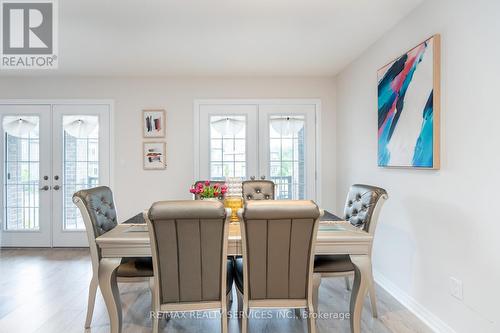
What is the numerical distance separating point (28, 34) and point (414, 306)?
4160mm

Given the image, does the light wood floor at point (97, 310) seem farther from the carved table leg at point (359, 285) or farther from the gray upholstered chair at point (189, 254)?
the gray upholstered chair at point (189, 254)

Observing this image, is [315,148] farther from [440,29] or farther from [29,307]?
[29,307]

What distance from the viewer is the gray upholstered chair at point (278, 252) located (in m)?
1.57

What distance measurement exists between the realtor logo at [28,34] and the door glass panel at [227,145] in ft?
6.71

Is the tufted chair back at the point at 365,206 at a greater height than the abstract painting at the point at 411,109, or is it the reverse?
the abstract painting at the point at 411,109

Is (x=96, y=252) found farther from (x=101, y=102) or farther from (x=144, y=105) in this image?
(x=101, y=102)

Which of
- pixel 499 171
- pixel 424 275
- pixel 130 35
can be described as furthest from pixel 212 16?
pixel 424 275

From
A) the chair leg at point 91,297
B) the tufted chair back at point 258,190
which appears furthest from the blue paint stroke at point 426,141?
the chair leg at point 91,297

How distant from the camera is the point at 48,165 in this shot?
4176 millimetres

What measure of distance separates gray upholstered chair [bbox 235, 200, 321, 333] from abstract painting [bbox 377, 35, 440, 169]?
45.7 inches

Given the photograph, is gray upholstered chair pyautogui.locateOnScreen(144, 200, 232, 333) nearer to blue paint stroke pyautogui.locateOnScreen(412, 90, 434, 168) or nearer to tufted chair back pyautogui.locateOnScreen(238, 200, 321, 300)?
tufted chair back pyautogui.locateOnScreen(238, 200, 321, 300)

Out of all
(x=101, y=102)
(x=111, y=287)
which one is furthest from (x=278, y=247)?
(x=101, y=102)

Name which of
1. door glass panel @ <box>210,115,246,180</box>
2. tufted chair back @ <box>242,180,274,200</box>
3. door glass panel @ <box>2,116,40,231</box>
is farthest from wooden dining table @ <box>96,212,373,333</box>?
door glass panel @ <box>2,116,40,231</box>

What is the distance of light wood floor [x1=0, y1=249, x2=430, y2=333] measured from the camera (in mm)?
2162
